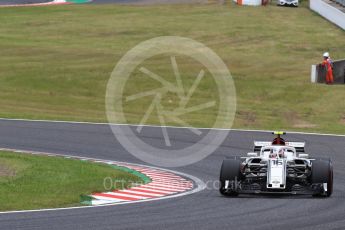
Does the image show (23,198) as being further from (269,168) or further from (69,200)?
(269,168)

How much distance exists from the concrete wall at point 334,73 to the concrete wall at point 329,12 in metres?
14.9

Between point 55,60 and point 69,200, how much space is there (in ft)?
108

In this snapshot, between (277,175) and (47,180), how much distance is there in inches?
210

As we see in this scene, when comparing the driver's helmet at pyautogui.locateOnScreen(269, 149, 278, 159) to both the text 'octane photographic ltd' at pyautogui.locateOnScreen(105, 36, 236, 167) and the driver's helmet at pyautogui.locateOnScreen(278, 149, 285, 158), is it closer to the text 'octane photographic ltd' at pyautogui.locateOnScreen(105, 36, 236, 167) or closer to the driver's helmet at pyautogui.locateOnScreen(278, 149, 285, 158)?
the driver's helmet at pyautogui.locateOnScreen(278, 149, 285, 158)

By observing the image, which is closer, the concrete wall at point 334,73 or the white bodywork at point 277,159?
the white bodywork at point 277,159

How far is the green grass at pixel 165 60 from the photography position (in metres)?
40.8

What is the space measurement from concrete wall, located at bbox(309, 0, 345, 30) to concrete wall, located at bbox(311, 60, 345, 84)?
14.9m

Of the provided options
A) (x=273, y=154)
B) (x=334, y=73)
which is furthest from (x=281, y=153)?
(x=334, y=73)

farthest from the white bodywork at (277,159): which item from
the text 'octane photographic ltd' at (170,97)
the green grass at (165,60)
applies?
the green grass at (165,60)

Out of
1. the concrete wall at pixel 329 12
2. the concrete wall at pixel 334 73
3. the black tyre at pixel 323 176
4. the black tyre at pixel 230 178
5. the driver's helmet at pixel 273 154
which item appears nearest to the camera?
the black tyre at pixel 323 176

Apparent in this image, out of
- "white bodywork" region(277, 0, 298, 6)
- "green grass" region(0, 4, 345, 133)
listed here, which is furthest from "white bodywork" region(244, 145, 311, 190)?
"white bodywork" region(277, 0, 298, 6)

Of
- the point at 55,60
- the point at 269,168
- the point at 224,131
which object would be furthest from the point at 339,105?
the point at 269,168

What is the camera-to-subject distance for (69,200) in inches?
792

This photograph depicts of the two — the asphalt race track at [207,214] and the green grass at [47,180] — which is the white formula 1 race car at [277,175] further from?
the green grass at [47,180]
